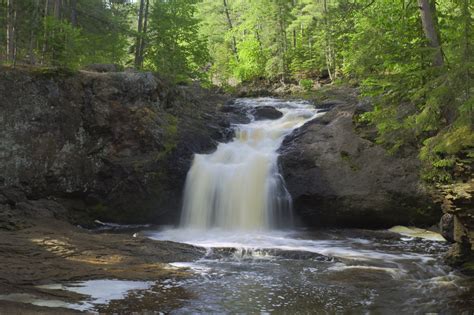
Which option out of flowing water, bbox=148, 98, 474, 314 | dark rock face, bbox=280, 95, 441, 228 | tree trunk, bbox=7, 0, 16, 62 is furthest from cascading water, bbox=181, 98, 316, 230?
tree trunk, bbox=7, 0, 16, 62

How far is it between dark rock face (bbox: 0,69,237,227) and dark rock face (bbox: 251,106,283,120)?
4.44 metres

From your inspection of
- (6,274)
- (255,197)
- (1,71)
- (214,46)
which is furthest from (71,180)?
(214,46)

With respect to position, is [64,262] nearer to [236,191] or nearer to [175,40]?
[236,191]

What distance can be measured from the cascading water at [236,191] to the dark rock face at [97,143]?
22.3 inches

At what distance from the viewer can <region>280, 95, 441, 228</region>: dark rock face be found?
43.2 ft

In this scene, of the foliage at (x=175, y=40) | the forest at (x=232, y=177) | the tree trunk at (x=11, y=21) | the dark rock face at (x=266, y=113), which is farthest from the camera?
the dark rock face at (x=266, y=113)

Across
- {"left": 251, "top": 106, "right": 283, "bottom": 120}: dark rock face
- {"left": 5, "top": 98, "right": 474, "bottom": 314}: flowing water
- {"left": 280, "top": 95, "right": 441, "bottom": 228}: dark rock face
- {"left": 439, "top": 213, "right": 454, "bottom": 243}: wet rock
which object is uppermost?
{"left": 251, "top": 106, "right": 283, "bottom": 120}: dark rock face

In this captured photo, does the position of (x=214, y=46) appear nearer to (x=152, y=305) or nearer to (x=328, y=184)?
(x=328, y=184)

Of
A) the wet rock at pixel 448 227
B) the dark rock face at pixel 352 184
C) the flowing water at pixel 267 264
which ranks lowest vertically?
the flowing water at pixel 267 264

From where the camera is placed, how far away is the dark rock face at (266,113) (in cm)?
1956

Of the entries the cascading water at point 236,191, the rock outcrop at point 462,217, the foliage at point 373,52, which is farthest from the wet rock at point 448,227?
the cascading water at point 236,191

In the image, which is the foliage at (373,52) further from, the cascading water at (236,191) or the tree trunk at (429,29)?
the cascading water at (236,191)

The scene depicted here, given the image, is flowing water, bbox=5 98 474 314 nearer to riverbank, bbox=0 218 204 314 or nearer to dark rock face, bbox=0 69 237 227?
riverbank, bbox=0 218 204 314

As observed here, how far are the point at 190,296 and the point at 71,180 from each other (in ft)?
27.3
